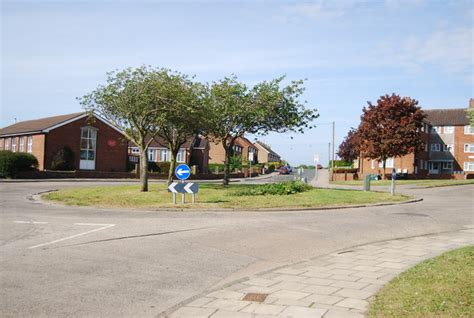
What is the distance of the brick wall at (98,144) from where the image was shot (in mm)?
46969

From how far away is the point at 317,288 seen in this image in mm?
7000

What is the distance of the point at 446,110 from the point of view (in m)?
71.1

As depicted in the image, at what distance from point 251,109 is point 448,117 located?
4877 centimetres

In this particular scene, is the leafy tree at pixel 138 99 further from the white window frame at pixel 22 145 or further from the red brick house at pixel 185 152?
the red brick house at pixel 185 152

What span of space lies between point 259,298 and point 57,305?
2.55 m

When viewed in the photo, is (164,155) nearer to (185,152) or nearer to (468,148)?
(185,152)

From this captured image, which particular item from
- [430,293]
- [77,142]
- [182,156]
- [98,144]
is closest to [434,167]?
[182,156]

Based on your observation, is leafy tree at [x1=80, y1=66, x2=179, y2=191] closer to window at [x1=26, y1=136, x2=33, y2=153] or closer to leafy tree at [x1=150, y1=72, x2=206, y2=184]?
leafy tree at [x1=150, y1=72, x2=206, y2=184]

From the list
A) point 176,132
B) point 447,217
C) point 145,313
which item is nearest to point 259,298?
point 145,313

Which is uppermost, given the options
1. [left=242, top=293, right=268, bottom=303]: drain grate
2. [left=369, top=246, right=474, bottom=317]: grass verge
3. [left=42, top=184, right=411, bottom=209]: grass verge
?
[left=42, top=184, right=411, bottom=209]: grass verge

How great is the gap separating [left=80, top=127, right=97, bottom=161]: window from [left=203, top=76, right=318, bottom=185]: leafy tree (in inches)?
910

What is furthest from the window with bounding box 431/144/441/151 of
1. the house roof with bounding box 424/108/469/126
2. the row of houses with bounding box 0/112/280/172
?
the row of houses with bounding box 0/112/280/172

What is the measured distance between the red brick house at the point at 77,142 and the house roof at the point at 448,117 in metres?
42.9

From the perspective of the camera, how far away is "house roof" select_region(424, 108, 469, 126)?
221 feet
